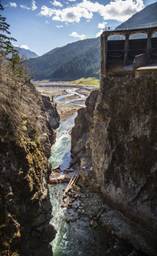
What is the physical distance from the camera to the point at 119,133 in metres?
37.6

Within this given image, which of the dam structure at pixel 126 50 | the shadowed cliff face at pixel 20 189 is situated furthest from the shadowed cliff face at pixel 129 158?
the shadowed cliff face at pixel 20 189

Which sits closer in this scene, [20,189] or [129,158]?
[20,189]

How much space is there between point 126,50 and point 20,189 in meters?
28.5

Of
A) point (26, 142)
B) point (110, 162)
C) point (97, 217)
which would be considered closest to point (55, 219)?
point (97, 217)

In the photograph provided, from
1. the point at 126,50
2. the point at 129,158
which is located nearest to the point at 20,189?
the point at 129,158

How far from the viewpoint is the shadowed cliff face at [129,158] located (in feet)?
108

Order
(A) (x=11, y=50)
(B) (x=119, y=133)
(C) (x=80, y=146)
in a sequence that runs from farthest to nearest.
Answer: (C) (x=80, y=146) → (A) (x=11, y=50) → (B) (x=119, y=133)

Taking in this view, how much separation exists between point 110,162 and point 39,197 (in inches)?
613

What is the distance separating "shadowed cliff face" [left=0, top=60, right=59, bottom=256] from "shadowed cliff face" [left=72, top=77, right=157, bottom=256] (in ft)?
36.0

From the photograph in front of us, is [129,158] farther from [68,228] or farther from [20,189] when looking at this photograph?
[20,189]

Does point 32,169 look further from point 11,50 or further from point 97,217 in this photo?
point 11,50

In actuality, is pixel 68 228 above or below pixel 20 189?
below

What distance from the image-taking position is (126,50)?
44969mm

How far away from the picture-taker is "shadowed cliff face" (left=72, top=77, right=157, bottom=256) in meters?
32.9
